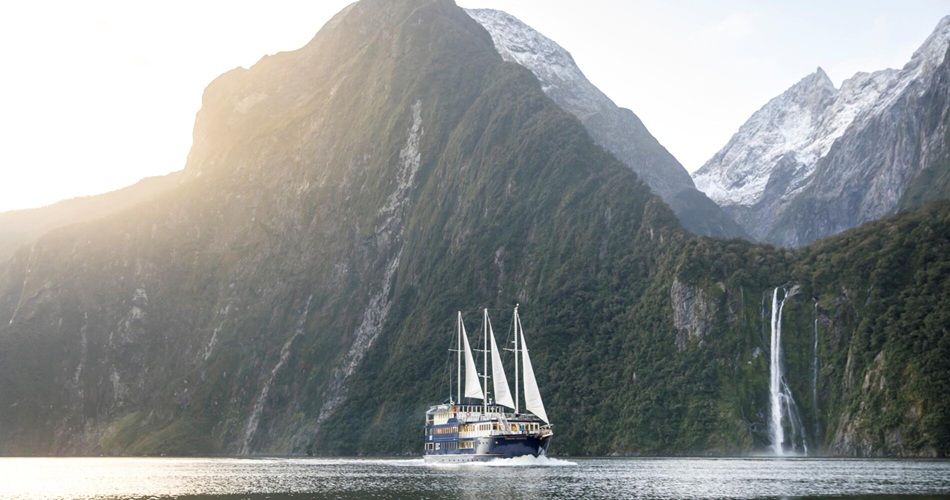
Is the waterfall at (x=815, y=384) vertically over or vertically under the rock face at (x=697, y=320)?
under

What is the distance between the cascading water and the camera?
174 m

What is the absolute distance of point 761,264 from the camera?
653 feet

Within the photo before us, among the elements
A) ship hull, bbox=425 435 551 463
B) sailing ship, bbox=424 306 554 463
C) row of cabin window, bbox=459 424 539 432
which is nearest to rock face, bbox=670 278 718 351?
sailing ship, bbox=424 306 554 463

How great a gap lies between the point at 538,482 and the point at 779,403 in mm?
84693

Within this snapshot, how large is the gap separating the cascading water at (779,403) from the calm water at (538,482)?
94.2 ft

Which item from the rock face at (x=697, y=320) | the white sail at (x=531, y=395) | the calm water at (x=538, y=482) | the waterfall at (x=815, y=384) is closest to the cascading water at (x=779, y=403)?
the waterfall at (x=815, y=384)

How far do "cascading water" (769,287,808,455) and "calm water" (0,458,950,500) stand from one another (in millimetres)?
28711

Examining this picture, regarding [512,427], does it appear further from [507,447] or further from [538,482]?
[538,482]

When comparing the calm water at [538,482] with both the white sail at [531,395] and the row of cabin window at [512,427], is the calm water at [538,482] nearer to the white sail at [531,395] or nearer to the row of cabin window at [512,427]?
the row of cabin window at [512,427]

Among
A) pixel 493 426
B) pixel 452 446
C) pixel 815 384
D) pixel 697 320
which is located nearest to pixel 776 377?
pixel 815 384

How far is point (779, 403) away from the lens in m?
179

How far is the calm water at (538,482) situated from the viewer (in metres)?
91.6

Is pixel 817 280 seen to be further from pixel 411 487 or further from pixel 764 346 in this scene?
pixel 411 487

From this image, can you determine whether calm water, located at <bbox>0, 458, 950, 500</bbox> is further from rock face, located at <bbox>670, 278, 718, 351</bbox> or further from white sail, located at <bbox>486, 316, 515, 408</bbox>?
rock face, located at <bbox>670, 278, 718, 351</bbox>
